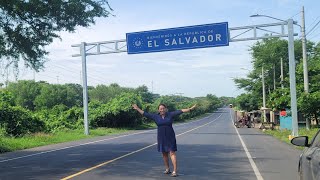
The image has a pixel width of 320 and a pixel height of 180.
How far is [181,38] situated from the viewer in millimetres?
30281

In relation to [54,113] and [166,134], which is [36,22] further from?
[54,113]

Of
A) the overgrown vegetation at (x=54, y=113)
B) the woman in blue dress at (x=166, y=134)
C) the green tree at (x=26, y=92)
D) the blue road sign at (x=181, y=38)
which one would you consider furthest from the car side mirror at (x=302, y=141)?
the green tree at (x=26, y=92)

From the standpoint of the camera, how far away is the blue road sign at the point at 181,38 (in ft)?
97.9

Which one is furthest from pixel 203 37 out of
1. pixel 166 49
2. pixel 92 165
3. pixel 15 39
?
pixel 92 165

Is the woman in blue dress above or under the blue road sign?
under

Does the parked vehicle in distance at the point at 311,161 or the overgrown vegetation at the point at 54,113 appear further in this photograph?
the overgrown vegetation at the point at 54,113

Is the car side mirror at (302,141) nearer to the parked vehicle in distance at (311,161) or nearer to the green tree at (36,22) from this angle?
the parked vehicle in distance at (311,161)

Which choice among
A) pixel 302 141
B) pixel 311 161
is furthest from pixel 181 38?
pixel 311 161

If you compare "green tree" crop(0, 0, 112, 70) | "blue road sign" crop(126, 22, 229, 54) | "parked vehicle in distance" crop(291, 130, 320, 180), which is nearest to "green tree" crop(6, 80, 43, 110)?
"blue road sign" crop(126, 22, 229, 54)

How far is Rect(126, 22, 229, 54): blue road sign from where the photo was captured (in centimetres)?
2983

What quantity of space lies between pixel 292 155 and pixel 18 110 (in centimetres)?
2122

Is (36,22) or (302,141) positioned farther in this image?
(36,22)

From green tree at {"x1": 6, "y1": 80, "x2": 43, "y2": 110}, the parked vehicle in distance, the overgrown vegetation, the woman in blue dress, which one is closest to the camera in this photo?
the parked vehicle in distance

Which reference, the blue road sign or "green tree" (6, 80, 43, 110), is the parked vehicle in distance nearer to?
the blue road sign
